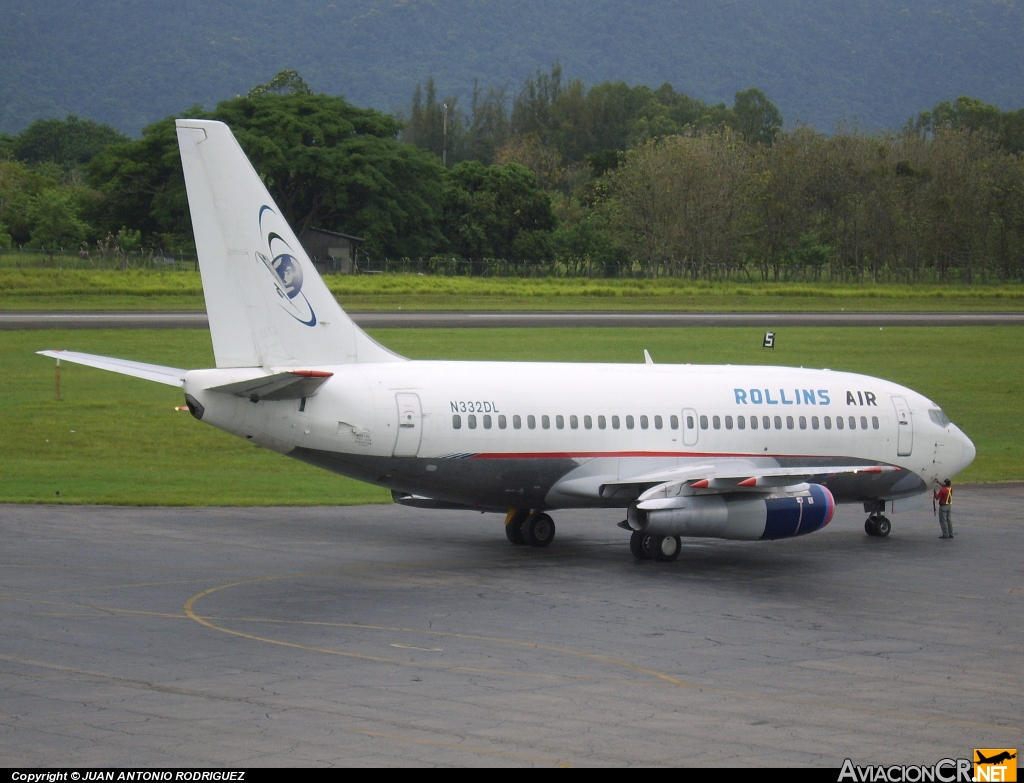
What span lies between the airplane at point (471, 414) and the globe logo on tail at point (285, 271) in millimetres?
29

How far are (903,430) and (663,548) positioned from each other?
8.46m

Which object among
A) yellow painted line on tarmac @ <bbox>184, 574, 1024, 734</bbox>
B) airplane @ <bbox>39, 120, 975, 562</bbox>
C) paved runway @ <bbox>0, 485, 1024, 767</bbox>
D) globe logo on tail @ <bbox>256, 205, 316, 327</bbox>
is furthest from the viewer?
globe logo on tail @ <bbox>256, 205, 316, 327</bbox>

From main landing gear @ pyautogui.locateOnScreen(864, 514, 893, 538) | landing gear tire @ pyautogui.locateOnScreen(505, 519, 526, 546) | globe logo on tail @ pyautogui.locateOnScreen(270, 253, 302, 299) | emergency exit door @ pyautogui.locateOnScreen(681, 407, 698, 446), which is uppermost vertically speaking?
globe logo on tail @ pyautogui.locateOnScreen(270, 253, 302, 299)

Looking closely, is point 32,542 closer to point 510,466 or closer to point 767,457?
point 510,466

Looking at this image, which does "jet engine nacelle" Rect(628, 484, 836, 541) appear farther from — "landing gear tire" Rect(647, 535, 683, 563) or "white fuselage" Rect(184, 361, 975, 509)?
"white fuselage" Rect(184, 361, 975, 509)

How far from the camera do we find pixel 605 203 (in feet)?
478

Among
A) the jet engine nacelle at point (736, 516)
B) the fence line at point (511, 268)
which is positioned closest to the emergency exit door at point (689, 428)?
the jet engine nacelle at point (736, 516)

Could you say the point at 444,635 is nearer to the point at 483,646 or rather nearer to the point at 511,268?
the point at 483,646

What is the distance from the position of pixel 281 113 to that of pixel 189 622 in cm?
10631

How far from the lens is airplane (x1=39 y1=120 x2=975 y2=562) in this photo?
84.9ft

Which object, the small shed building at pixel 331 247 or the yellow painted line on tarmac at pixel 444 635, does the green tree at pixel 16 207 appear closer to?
the small shed building at pixel 331 247

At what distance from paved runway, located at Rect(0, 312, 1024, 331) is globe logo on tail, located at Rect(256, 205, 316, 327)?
46.6 metres

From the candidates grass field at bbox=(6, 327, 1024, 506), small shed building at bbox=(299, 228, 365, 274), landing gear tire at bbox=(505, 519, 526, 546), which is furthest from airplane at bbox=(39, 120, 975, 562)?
small shed building at bbox=(299, 228, 365, 274)

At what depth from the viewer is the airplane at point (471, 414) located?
2588 cm
